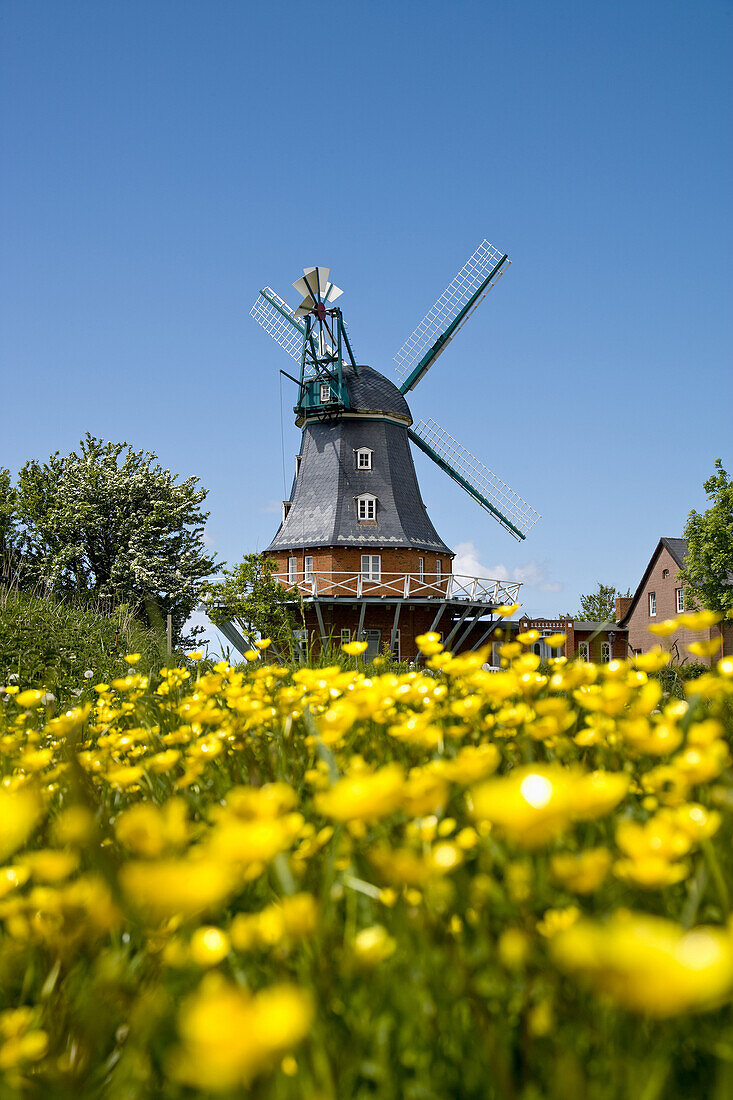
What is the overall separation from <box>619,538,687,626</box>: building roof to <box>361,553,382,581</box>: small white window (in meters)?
18.5

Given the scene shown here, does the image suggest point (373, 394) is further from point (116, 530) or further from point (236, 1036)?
point (236, 1036)

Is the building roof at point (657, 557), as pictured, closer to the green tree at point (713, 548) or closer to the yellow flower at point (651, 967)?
the green tree at point (713, 548)

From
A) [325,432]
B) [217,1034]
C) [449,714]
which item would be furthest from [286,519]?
[217,1034]

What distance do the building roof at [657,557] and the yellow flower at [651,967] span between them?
40.8 metres

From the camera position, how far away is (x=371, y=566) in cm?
2792

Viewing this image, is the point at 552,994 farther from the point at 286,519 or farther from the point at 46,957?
the point at 286,519

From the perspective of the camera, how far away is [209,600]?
26656 mm

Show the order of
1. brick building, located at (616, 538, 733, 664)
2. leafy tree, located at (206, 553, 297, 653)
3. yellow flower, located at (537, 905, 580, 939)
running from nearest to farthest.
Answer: yellow flower, located at (537, 905, 580, 939) < leafy tree, located at (206, 553, 297, 653) < brick building, located at (616, 538, 733, 664)

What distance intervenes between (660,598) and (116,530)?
28884 mm

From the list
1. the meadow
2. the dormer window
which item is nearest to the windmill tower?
the dormer window

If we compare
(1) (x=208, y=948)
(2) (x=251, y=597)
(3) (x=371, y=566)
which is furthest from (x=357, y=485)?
(1) (x=208, y=948)

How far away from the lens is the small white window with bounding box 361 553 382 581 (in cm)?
2777

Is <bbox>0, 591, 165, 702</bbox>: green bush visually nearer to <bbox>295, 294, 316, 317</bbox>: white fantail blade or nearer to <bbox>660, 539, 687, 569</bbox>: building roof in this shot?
<bbox>295, 294, 316, 317</bbox>: white fantail blade

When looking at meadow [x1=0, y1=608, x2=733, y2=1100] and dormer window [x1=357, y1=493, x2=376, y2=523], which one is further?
dormer window [x1=357, y1=493, x2=376, y2=523]
